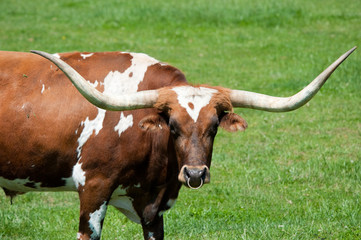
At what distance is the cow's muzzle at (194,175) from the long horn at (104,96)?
80 centimetres

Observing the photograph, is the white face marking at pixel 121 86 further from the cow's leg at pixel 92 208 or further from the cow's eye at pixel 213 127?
the cow's eye at pixel 213 127

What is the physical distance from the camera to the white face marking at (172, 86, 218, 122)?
5.77 meters

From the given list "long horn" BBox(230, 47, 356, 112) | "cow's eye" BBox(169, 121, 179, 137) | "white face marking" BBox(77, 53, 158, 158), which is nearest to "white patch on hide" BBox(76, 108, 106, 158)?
"white face marking" BBox(77, 53, 158, 158)

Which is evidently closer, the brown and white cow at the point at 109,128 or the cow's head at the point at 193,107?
the cow's head at the point at 193,107

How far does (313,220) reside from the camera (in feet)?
24.6

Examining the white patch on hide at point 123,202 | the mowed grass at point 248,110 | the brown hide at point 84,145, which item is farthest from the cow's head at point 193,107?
the mowed grass at point 248,110

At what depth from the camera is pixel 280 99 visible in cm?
598

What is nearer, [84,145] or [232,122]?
[232,122]

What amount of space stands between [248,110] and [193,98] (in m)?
7.18

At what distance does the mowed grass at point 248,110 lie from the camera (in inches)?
304

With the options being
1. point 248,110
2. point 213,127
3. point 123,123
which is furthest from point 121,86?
point 248,110

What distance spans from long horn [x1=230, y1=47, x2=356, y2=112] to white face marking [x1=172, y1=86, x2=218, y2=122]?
28 cm

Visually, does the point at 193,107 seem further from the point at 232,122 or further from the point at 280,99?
the point at 280,99

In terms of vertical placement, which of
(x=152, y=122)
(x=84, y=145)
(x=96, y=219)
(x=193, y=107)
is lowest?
(x=96, y=219)
